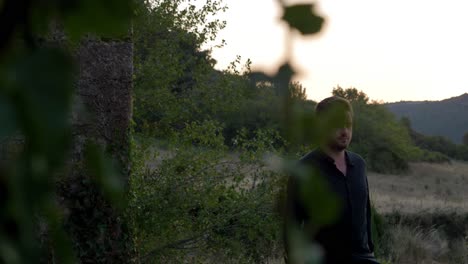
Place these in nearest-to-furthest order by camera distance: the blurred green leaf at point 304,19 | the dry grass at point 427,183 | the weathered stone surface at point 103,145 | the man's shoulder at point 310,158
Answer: the blurred green leaf at point 304,19
the man's shoulder at point 310,158
the weathered stone surface at point 103,145
the dry grass at point 427,183

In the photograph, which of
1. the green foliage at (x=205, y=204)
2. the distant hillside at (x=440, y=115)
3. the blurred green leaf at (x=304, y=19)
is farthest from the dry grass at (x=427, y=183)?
the distant hillside at (x=440, y=115)

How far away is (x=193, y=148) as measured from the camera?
759cm

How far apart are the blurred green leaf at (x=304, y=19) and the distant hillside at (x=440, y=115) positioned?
8681cm

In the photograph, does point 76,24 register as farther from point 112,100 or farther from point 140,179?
point 140,179

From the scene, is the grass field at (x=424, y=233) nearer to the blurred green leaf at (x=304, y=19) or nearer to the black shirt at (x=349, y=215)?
the black shirt at (x=349, y=215)

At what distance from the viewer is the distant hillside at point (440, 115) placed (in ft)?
288

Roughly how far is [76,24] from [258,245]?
6.89m

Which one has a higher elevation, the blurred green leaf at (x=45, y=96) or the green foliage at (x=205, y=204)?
the blurred green leaf at (x=45, y=96)

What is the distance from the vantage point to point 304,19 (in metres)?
0.63

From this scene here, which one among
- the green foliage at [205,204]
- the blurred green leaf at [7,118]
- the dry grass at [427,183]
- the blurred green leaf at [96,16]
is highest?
the blurred green leaf at [96,16]

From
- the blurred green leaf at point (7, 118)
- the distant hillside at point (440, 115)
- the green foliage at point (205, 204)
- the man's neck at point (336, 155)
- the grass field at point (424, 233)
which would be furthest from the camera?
the distant hillside at point (440, 115)

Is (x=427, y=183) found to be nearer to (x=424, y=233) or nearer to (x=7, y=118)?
(x=424, y=233)

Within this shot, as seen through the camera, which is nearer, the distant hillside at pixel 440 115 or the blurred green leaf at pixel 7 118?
the blurred green leaf at pixel 7 118

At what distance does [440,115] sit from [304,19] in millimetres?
95847
